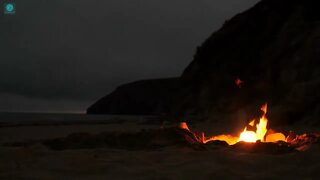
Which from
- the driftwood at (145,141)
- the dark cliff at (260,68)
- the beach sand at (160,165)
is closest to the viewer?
the beach sand at (160,165)

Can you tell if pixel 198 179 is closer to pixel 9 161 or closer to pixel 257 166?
pixel 257 166

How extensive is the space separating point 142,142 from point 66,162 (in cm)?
304

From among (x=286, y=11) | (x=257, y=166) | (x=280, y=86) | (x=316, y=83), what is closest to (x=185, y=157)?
(x=257, y=166)

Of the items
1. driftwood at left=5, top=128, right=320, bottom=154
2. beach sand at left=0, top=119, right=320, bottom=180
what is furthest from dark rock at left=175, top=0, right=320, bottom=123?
beach sand at left=0, top=119, right=320, bottom=180

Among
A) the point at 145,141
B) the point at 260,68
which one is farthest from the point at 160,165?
the point at 260,68

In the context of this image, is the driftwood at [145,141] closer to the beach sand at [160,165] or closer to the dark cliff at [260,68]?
the beach sand at [160,165]

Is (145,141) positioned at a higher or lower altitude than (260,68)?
lower

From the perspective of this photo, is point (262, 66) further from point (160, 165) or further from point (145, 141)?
point (160, 165)

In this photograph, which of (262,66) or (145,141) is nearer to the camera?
(145,141)

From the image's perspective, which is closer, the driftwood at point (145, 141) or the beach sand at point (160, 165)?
the beach sand at point (160, 165)

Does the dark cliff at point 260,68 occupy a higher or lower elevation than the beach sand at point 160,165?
higher

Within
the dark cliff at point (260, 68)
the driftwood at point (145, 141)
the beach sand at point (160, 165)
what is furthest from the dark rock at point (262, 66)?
the beach sand at point (160, 165)

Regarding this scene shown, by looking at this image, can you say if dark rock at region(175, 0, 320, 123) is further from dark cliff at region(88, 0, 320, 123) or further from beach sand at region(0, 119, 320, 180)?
beach sand at region(0, 119, 320, 180)

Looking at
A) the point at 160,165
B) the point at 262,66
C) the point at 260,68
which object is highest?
the point at 262,66
